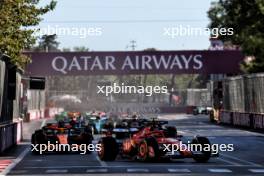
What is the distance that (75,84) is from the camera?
146750mm

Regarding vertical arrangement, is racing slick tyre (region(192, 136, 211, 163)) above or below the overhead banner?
below

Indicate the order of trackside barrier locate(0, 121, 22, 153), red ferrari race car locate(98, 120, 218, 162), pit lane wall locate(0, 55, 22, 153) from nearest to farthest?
red ferrari race car locate(98, 120, 218, 162) → pit lane wall locate(0, 55, 22, 153) → trackside barrier locate(0, 121, 22, 153)

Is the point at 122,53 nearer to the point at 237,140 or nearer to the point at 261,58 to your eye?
the point at 261,58

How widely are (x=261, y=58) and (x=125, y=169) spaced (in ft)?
160

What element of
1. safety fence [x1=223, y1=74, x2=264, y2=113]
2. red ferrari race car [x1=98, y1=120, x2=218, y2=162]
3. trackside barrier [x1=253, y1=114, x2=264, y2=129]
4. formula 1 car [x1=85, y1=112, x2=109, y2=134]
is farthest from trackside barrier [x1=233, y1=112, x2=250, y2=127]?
red ferrari race car [x1=98, y1=120, x2=218, y2=162]

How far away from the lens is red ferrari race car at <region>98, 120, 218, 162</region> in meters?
21.3

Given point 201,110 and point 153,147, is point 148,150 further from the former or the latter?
point 201,110

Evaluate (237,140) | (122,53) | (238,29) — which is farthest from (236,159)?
(238,29)

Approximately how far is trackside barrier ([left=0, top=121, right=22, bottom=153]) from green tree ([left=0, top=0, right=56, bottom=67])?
10.1 feet

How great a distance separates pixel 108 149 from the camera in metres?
23.0

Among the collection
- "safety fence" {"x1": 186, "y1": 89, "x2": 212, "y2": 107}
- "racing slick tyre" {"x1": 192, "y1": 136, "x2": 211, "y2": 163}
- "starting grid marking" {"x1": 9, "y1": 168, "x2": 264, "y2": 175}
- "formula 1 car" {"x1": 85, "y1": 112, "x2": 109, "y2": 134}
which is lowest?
"starting grid marking" {"x1": 9, "y1": 168, "x2": 264, "y2": 175}

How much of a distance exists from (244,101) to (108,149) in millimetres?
28213

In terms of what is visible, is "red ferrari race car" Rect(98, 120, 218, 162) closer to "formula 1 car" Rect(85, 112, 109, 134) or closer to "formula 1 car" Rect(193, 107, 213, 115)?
"formula 1 car" Rect(85, 112, 109, 134)

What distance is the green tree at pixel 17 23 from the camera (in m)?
23.8
